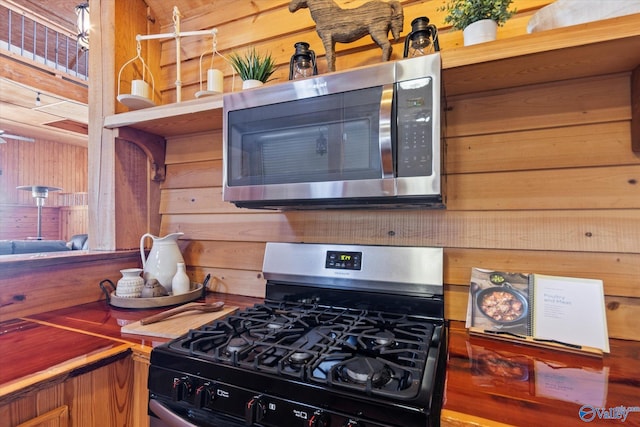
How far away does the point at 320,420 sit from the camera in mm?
662

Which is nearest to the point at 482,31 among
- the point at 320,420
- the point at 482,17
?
the point at 482,17

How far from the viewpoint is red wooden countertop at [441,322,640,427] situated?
1.99 ft

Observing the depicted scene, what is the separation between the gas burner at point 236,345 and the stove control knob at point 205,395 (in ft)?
0.26

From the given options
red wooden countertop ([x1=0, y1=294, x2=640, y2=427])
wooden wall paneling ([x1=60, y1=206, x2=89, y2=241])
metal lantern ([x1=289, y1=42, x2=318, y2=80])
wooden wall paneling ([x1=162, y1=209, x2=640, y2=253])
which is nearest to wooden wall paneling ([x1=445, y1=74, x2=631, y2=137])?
wooden wall paneling ([x1=162, y1=209, x2=640, y2=253])

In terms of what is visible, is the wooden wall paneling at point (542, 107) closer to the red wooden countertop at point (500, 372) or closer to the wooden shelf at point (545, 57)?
the wooden shelf at point (545, 57)

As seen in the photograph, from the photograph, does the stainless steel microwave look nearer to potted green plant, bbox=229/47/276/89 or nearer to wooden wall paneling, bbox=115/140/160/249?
potted green plant, bbox=229/47/276/89

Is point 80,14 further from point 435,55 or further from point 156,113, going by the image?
point 435,55

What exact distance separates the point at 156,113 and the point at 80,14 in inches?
66.2

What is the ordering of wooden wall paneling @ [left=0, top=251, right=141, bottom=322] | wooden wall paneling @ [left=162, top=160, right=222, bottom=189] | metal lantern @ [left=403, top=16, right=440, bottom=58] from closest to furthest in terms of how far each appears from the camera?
metal lantern @ [left=403, top=16, right=440, bottom=58]
wooden wall paneling @ [left=0, top=251, right=141, bottom=322]
wooden wall paneling @ [left=162, top=160, right=222, bottom=189]

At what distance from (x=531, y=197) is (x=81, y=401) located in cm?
141

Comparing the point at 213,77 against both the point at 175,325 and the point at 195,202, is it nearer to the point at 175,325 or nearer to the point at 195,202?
the point at 195,202

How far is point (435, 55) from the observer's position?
36.5 inches

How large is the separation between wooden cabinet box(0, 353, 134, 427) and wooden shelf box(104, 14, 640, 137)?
915mm

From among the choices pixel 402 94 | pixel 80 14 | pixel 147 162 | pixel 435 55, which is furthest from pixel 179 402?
pixel 80 14
